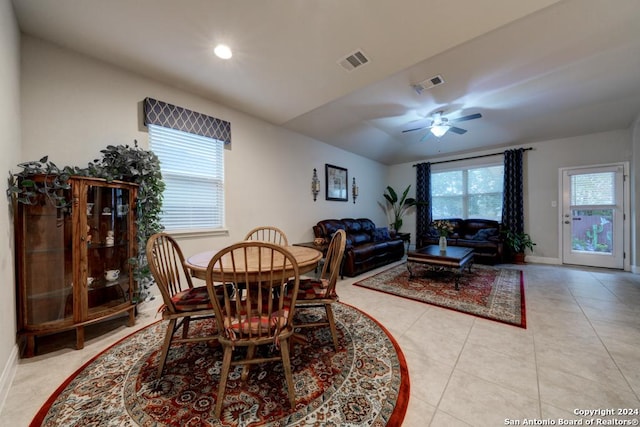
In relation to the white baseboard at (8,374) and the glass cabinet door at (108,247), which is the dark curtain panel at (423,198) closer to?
the glass cabinet door at (108,247)

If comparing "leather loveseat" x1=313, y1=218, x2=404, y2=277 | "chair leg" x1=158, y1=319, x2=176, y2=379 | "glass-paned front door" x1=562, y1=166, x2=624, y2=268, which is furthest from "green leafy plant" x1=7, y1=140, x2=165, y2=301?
"glass-paned front door" x1=562, y1=166, x2=624, y2=268

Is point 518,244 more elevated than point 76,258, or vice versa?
point 76,258

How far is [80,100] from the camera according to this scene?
221cm

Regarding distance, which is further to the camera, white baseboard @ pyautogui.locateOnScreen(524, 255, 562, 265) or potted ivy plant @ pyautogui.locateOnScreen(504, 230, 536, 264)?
potted ivy plant @ pyautogui.locateOnScreen(504, 230, 536, 264)

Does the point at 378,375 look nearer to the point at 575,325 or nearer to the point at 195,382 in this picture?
the point at 195,382

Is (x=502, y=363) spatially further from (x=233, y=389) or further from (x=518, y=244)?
(x=518, y=244)

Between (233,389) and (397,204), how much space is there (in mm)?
6366

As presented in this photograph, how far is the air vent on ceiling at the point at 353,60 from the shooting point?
231 centimetres

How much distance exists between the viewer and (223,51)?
7.36 ft

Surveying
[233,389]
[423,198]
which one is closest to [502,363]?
[233,389]

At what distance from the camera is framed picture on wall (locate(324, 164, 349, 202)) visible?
5055mm

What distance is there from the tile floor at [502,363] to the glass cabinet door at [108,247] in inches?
14.1

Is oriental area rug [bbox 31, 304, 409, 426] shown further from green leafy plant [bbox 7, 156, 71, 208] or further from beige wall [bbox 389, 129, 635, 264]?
beige wall [bbox 389, 129, 635, 264]

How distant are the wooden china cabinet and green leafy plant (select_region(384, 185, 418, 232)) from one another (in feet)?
19.7
